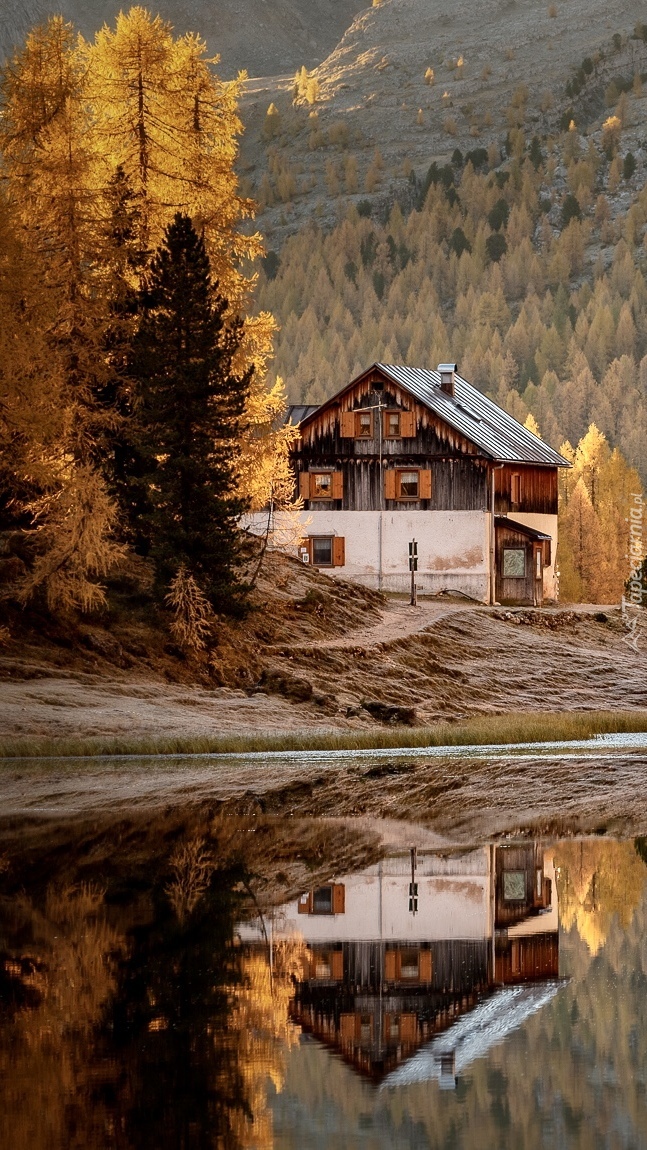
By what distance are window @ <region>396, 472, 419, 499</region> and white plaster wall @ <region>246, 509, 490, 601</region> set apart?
0.79 m

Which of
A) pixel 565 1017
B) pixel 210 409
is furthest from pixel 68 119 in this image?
pixel 565 1017

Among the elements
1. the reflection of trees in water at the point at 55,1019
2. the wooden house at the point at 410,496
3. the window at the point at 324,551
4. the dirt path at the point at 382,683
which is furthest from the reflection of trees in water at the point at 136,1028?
the window at the point at 324,551

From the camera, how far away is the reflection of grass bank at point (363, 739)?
112 ft

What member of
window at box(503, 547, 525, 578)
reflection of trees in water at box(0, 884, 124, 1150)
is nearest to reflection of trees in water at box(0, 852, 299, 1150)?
reflection of trees in water at box(0, 884, 124, 1150)

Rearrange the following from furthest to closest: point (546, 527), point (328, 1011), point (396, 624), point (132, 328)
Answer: point (546, 527) < point (396, 624) < point (132, 328) < point (328, 1011)

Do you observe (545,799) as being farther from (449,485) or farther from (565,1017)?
(449,485)

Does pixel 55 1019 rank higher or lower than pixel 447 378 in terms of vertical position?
lower

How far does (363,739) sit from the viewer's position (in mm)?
38531

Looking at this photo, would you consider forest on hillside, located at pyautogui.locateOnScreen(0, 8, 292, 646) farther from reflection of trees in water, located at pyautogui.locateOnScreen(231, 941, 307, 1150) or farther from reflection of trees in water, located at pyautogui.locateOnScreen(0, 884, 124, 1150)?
reflection of trees in water, located at pyautogui.locateOnScreen(231, 941, 307, 1150)

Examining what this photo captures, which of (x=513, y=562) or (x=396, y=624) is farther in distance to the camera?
(x=513, y=562)

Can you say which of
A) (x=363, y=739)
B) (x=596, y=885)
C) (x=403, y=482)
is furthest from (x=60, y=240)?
(x=403, y=482)

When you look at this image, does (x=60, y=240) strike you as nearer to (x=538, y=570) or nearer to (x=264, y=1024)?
(x=264, y=1024)

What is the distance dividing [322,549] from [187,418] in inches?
1282

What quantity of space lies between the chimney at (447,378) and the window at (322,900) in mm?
68317
